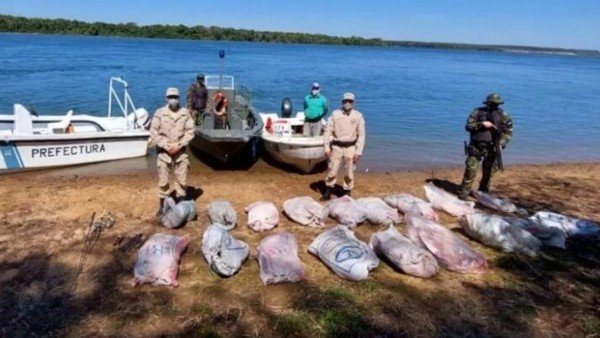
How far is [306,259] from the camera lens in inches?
214

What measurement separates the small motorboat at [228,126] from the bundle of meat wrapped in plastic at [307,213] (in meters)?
3.32

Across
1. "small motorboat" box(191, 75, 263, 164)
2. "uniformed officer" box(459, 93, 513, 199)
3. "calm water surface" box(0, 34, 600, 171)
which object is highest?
"uniformed officer" box(459, 93, 513, 199)

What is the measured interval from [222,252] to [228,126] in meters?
6.53

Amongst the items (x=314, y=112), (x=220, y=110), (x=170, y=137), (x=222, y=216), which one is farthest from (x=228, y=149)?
(x=222, y=216)

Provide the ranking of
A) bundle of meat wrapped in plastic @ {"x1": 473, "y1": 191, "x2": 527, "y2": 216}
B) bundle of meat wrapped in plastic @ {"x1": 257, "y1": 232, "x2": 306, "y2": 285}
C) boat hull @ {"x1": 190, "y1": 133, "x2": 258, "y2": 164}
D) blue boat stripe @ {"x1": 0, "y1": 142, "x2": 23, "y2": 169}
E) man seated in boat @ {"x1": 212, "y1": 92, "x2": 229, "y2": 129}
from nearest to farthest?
bundle of meat wrapped in plastic @ {"x1": 257, "y1": 232, "x2": 306, "y2": 285} → bundle of meat wrapped in plastic @ {"x1": 473, "y1": 191, "x2": 527, "y2": 216} → blue boat stripe @ {"x1": 0, "y1": 142, "x2": 23, "y2": 169} → boat hull @ {"x1": 190, "y1": 133, "x2": 258, "y2": 164} → man seated in boat @ {"x1": 212, "y1": 92, "x2": 229, "y2": 129}

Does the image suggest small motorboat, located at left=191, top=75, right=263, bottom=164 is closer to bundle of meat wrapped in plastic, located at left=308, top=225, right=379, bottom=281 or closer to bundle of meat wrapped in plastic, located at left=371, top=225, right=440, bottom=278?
bundle of meat wrapped in plastic, located at left=308, top=225, right=379, bottom=281

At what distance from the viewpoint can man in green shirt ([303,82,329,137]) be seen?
407 inches

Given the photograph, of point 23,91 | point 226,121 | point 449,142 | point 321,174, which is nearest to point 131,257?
point 321,174

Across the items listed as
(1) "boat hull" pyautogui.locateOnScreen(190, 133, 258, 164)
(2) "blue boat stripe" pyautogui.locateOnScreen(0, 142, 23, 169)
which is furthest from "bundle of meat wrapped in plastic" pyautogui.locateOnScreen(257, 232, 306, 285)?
(2) "blue boat stripe" pyautogui.locateOnScreen(0, 142, 23, 169)

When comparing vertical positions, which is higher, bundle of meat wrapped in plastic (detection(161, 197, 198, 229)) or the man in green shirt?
the man in green shirt

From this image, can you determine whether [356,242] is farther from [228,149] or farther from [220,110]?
[220,110]

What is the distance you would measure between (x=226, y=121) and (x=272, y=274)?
6996mm

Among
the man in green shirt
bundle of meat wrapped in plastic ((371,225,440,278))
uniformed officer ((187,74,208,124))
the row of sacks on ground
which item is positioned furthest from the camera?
uniformed officer ((187,74,208,124))

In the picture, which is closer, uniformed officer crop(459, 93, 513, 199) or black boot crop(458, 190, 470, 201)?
uniformed officer crop(459, 93, 513, 199)
